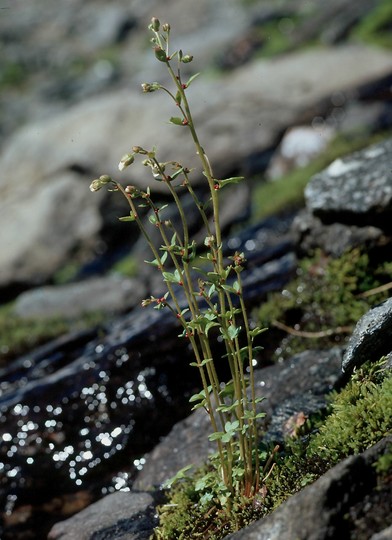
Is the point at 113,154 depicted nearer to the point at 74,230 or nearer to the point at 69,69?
the point at 74,230

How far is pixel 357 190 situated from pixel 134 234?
18.3 ft

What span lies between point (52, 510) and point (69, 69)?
1811cm

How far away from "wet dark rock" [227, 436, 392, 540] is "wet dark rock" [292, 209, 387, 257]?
3232 millimetres

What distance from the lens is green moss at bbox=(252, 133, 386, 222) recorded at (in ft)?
32.5

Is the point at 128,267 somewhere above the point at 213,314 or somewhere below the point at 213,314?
below

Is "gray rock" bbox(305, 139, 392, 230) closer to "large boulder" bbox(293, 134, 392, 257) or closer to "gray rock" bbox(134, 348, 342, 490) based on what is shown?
"large boulder" bbox(293, 134, 392, 257)

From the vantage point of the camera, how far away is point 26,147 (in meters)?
13.8

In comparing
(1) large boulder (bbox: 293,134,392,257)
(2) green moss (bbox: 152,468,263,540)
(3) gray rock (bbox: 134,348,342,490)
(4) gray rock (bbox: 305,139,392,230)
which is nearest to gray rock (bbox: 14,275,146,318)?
(1) large boulder (bbox: 293,134,392,257)

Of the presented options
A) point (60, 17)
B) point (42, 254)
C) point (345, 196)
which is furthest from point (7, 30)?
point (345, 196)

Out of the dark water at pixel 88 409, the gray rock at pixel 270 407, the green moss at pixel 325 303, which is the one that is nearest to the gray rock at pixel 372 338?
the gray rock at pixel 270 407

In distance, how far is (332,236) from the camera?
6539mm

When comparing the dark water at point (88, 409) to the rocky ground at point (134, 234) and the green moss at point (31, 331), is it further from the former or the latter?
the green moss at point (31, 331)

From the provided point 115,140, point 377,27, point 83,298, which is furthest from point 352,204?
point 377,27

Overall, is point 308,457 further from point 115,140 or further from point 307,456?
point 115,140
